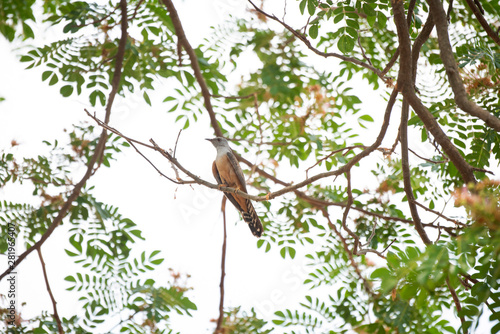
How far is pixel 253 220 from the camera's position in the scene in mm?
4438

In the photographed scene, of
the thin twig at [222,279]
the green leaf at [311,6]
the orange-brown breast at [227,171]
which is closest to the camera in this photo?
the green leaf at [311,6]

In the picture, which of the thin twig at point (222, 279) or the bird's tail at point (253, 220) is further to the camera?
the bird's tail at point (253, 220)

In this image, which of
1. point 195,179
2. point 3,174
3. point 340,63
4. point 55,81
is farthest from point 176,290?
point 340,63

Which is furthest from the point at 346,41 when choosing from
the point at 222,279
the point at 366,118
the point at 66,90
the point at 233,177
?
the point at 66,90

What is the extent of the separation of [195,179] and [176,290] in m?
1.78

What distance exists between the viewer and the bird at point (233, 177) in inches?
175

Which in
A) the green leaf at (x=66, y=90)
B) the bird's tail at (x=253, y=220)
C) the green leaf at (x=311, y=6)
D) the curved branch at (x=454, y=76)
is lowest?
the curved branch at (x=454, y=76)

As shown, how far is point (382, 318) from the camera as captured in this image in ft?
9.50

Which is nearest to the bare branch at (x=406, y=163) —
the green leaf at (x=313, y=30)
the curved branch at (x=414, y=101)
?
the curved branch at (x=414, y=101)

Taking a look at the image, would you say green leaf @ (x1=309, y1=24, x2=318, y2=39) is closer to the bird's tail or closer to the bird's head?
the bird's tail

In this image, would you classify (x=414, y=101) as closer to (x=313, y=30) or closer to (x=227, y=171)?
(x=313, y=30)

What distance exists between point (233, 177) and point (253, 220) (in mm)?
607

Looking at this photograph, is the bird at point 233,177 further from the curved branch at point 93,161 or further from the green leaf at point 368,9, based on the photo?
the green leaf at point 368,9

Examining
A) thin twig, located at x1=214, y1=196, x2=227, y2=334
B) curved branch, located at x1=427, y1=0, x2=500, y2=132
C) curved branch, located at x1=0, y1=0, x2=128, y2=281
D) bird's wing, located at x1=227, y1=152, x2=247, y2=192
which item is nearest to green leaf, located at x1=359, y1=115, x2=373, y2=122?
bird's wing, located at x1=227, y1=152, x2=247, y2=192
